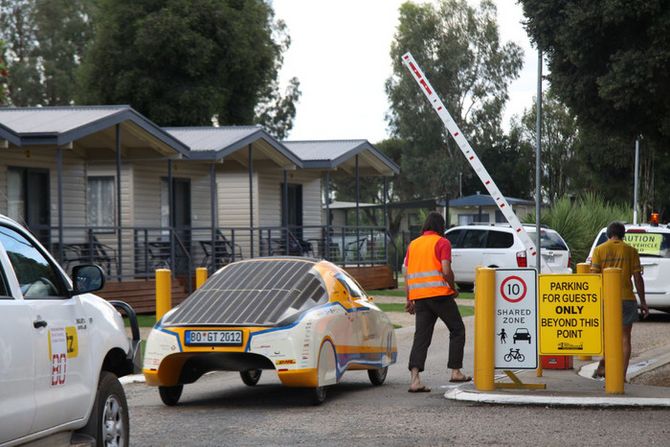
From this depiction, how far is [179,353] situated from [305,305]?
130 centimetres

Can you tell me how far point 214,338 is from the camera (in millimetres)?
11531

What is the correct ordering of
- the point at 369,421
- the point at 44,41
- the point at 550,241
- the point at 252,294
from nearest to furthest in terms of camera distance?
the point at 369,421
the point at 252,294
the point at 550,241
the point at 44,41

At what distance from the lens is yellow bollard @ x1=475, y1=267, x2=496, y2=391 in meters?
12.2

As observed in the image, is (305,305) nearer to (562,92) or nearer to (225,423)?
(225,423)

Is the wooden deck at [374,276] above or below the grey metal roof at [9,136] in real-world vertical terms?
below

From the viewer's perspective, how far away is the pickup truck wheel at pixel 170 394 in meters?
12.0

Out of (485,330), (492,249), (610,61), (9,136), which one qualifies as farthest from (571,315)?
(492,249)

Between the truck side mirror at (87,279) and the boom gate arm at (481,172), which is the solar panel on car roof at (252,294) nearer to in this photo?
the truck side mirror at (87,279)

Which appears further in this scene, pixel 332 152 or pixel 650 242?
pixel 332 152

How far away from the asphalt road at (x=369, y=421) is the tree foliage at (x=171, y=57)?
36.9m

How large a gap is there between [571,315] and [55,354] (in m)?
6.50

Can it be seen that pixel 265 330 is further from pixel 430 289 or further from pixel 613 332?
pixel 613 332

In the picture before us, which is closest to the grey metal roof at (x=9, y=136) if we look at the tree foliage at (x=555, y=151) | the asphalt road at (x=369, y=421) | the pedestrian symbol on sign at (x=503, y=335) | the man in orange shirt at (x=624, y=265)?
the asphalt road at (x=369, y=421)

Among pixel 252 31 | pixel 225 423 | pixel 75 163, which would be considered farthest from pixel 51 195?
pixel 252 31
